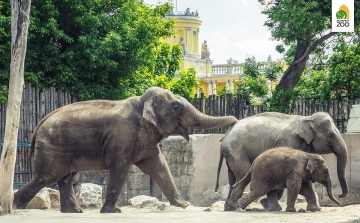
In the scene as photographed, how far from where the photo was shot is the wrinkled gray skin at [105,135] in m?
16.7

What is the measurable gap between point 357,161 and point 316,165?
4412 mm

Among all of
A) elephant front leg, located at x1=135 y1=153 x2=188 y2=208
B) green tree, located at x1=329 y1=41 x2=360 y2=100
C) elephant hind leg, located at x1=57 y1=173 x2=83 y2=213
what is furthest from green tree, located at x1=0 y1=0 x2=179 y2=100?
elephant front leg, located at x1=135 y1=153 x2=188 y2=208

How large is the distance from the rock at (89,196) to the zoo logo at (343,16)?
10.0 metres

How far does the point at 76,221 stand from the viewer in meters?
13.9

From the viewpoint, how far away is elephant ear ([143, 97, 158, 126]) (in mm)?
16766

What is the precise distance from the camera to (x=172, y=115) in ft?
55.6

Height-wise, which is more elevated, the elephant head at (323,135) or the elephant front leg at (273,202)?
the elephant head at (323,135)

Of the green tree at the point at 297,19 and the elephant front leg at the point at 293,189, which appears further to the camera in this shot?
the green tree at the point at 297,19

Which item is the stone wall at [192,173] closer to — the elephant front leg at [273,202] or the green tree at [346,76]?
the elephant front leg at [273,202]

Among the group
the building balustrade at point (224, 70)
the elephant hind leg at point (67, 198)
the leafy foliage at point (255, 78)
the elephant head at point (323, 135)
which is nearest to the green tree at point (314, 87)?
the leafy foliage at point (255, 78)

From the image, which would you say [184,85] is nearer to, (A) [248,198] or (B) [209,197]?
(B) [209,197]

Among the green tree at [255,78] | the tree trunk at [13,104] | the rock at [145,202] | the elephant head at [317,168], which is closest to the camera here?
the tree trunk at [13,104]

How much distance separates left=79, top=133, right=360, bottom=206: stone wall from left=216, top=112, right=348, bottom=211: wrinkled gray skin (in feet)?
9.08

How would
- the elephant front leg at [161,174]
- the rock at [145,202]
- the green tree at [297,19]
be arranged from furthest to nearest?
1. the green tree at [297,19]
2. the rock at [145,202]
3. the elephant front leg at [161,174]
